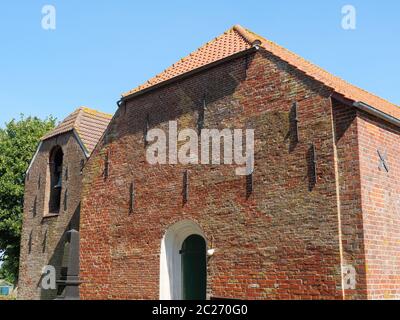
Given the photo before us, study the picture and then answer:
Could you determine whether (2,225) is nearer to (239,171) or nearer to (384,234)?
(239,171)

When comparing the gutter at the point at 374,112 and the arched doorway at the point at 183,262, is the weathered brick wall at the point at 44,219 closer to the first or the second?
the arched doorway at the point at 183,262

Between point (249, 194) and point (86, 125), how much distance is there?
9407mm

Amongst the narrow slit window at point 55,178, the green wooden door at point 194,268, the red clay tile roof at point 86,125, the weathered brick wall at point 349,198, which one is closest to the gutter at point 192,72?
the weathered brick wall at point 349,198

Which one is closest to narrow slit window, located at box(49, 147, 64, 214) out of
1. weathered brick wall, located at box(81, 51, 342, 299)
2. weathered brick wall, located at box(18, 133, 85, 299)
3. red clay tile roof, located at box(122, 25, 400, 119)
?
weathered brick wall, located at box(18, 133, 85, 299)

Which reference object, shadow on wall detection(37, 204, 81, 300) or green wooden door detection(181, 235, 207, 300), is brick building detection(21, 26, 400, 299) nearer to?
green wooden door detection(181, 235, 207, 300)

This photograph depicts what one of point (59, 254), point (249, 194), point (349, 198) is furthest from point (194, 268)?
point (59, 254)

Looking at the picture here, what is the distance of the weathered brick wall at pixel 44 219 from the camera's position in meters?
16.1

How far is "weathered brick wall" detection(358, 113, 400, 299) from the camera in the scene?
8328 millimetres

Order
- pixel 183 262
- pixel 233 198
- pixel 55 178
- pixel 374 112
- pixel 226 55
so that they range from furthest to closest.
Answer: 1. pixel 55 178
2. pixel 183 262
3. pixel 226 55
4. pixel 233 198
5. pixel 374 112

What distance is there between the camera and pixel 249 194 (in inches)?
393

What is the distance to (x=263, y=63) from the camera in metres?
10.4

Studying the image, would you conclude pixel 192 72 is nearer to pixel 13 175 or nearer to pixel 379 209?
pixel 379 209

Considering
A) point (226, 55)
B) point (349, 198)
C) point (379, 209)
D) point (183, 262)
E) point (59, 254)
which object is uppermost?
point (226, 55)

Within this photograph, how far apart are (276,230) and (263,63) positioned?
3.66m
